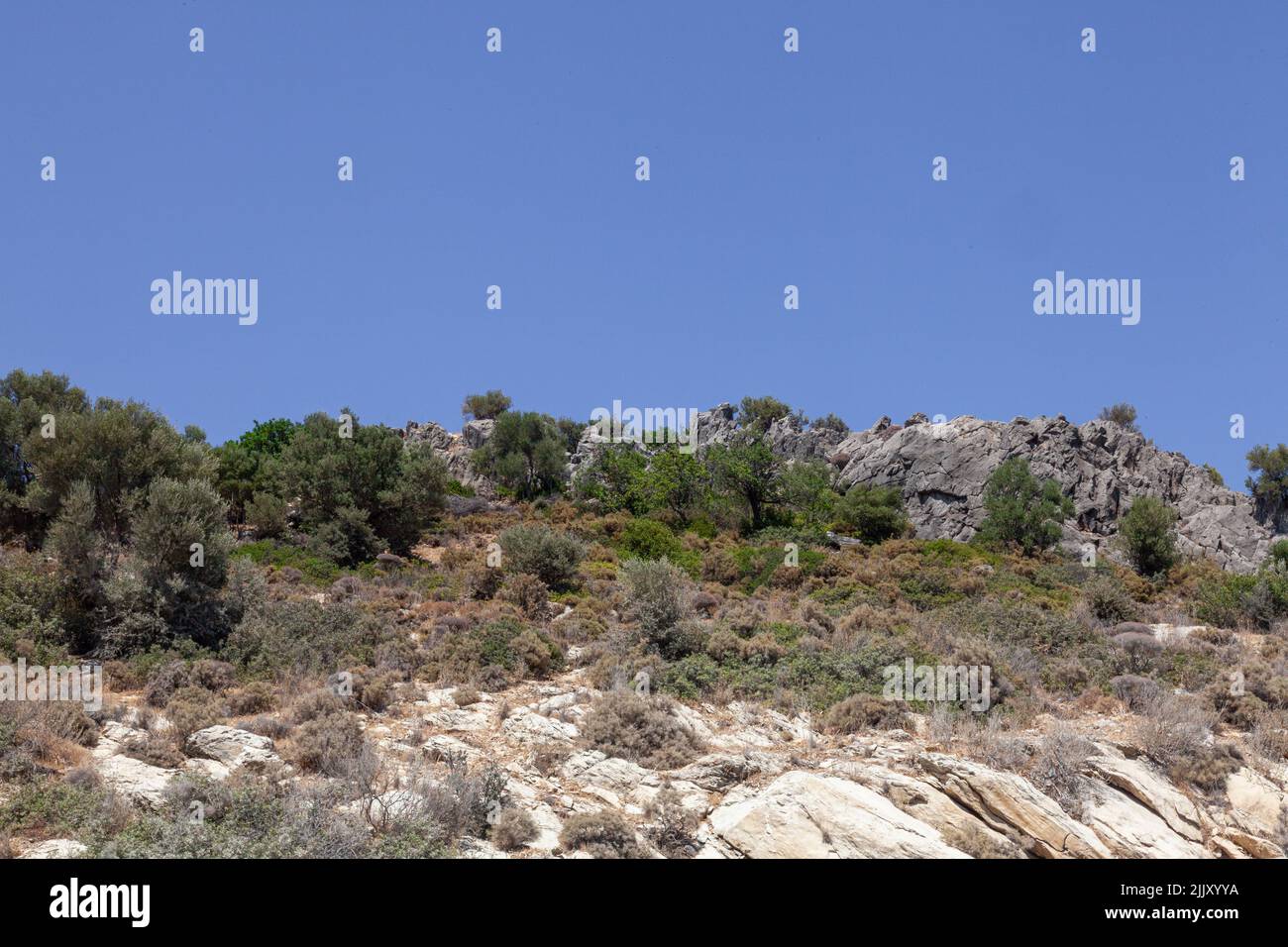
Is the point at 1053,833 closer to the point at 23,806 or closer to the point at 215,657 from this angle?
the point at 23,806

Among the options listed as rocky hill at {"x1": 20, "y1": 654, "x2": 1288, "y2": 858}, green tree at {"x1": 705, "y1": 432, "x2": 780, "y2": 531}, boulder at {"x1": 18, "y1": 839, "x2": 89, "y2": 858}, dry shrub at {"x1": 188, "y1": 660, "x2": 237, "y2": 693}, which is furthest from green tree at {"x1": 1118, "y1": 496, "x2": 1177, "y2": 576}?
boulder at {"x1": 18, "y1": 839, "x2": 89, "y2": 858}

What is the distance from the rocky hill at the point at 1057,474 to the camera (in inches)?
2053

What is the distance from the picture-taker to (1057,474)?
53.8 metres

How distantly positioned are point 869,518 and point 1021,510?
6.02 metres

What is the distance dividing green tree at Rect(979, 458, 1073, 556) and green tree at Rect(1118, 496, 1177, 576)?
16.0 ft

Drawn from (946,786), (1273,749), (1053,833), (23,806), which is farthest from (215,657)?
(1273,749)

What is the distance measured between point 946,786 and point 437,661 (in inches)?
329

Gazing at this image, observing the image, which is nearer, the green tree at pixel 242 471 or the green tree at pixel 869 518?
the green tree at pixel 242 471

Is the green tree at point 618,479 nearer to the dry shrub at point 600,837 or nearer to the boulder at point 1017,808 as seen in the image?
the boulder at point 1017,808

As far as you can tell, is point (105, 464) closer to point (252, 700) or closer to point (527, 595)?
point (252, 700)

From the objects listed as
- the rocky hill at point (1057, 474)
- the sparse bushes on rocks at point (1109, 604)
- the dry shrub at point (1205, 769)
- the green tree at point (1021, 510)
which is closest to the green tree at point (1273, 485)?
the rocky hill at point (1057, 474)

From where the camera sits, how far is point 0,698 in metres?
11.6

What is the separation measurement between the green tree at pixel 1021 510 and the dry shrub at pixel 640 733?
27.9 m

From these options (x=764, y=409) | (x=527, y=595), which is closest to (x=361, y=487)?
(x=527, y=595)
